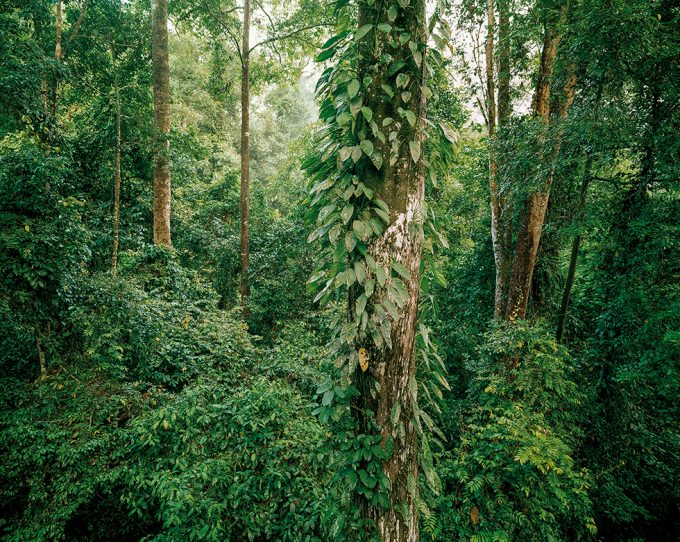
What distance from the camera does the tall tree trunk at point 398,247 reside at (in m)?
1.80

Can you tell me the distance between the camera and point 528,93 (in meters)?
6.20

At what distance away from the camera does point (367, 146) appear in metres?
1.73

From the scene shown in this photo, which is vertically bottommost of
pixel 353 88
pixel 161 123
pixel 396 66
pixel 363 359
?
pixel 363 359

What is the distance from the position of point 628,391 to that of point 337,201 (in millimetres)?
5114

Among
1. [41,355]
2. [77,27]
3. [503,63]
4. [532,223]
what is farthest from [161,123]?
[532,223]

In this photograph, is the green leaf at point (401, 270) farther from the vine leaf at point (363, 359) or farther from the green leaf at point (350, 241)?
the vine leaf at point (363, 359)

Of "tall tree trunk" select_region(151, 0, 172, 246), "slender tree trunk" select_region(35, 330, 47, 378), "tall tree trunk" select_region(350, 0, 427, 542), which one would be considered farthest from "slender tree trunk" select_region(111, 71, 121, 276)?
"tall tree trunk" select_region(350, 0, 427, 542)

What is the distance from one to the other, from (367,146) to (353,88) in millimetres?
285

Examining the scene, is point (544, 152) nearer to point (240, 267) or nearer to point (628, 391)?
point (628, 391)

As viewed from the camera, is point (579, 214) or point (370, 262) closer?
point (370, 262)

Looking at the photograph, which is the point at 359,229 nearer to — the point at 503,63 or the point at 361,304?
the point at 361,304

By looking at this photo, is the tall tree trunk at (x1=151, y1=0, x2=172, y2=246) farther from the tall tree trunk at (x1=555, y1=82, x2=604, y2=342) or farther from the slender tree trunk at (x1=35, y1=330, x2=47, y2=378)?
the tall tree trunk at (x1=555, y1=82, x2=604, y2=342)

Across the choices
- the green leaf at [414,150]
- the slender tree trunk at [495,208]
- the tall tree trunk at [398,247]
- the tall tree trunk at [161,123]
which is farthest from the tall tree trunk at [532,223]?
the tall tree trunk at [161,123]

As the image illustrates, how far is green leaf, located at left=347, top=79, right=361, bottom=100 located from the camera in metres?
1.70
